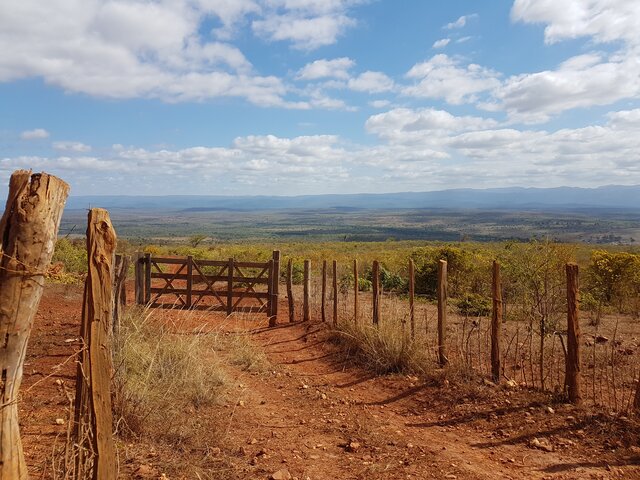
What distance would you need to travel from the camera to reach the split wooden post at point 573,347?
20.4 ft

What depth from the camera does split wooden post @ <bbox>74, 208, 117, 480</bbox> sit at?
3137mm

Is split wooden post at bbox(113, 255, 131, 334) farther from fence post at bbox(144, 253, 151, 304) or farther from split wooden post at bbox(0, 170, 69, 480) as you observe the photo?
fence post at bbox(144, 253, 151, 304)

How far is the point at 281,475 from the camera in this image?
4.71 metres

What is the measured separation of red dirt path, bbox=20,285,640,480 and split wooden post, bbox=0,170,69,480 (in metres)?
0.69

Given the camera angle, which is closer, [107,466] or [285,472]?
[107,466]

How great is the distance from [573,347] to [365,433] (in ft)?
9.78

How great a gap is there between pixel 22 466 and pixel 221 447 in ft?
8.58

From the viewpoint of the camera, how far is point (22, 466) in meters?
2.90

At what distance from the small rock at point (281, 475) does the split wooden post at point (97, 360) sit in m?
1.86

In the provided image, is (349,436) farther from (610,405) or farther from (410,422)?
(610,405)

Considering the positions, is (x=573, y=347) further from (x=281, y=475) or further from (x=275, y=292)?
(x=275, y=292)

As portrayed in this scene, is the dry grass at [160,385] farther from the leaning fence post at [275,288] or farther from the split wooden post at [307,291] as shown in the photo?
the leaning fence post at [275,288]

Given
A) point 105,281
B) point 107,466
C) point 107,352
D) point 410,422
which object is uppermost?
point 105,281

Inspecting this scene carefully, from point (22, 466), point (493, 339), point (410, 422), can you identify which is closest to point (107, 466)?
point (22, 466)
